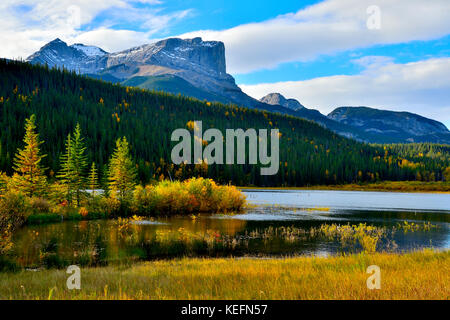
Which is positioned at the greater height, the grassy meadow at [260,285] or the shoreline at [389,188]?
the grassy meadow at [260,285]

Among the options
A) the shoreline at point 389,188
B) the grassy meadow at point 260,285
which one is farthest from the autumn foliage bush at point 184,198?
the shoreline at point 389,188

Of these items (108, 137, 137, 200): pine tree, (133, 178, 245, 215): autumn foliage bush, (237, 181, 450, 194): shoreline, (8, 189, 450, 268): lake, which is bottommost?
(237, 181, 450, 194): shoreline

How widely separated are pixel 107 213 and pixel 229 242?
86.3ft

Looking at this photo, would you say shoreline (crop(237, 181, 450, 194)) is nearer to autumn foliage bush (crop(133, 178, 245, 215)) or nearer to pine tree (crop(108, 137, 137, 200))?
autumn foliage bush (crop(133, 178, 245, 215))

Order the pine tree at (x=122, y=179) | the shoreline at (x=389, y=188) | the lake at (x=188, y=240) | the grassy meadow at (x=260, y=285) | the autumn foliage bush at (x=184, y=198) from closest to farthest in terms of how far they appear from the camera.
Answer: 1. the grassy meadow at (x=260, y=285)
2. the lake at (x=188, y=240)
3. the autumn foliage bush at (x=184, y=198)
4. the pine tree at (x=122, y=179)
5. the shoreline at (x=389, y=188)

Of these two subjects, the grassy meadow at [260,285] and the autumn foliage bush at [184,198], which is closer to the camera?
the grassy meadow at [260,285]

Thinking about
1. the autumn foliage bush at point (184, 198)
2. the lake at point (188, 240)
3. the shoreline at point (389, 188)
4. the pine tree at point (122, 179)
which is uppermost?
the pine tree at point (122, 179)

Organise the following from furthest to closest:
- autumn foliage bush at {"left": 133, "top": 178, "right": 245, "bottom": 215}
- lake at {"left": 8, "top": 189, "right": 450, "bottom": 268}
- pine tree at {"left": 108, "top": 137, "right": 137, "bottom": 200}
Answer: pine tree at {"left": 108, "top": 137, "right": 137, "bottom": 200} → autumn foliage bush at {"left": 133, "top": 178, "right": 245, "bottom": 215} → lake at {"left": 8, "top": 189, "right": 450, "bottom": 268}

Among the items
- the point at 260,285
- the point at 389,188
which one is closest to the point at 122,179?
the point at 260,285

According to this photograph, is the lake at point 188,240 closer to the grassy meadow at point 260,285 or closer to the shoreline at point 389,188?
the grassy meadow at point 260,285

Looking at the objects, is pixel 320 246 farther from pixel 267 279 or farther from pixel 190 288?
pixel 190 288

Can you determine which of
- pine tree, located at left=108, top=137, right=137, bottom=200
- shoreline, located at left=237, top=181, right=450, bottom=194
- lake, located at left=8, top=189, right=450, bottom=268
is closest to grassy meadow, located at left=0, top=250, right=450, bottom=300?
lake, located at left=8, top=189, right=450, bottom=268

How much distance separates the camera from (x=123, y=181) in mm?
60531
